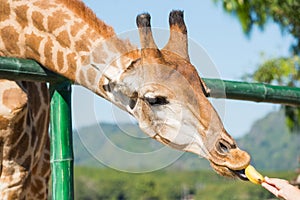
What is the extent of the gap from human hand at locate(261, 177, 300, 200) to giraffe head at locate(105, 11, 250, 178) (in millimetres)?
153

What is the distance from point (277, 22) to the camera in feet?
27.0

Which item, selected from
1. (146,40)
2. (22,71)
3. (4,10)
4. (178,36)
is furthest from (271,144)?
(22,71)

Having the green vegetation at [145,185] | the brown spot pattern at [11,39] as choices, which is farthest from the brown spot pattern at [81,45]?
the green vegetation at [145,185]

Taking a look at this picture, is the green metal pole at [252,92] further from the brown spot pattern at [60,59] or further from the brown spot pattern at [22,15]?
the brown spot pattern at [22,15]

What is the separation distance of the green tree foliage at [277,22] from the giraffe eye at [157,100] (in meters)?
4.04

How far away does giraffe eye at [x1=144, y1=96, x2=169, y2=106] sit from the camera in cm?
250

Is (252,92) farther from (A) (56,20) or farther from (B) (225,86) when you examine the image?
(A) (56,20)

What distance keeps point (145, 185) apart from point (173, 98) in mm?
66607

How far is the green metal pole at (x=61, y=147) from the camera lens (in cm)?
231

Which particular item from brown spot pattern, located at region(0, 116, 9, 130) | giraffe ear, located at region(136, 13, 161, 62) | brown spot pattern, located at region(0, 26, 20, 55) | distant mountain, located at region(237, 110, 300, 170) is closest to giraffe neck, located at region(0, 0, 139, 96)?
brown spot pattern, located at region(0, 26, 20, 55)

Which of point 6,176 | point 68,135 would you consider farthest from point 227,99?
point 6,176

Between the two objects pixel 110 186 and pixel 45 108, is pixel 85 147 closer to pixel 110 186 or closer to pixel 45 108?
pixel 45 108

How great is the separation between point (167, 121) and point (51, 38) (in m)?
0.62

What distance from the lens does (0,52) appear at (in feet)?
9.69
